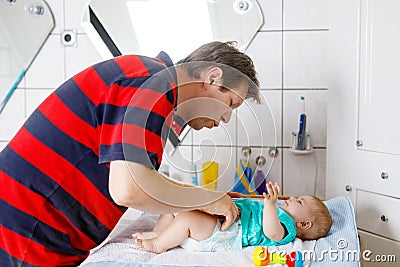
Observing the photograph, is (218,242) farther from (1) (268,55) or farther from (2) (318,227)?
(1) (268,55)

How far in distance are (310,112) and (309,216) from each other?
0.66 m

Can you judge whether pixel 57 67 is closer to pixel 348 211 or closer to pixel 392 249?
pixel 348 211

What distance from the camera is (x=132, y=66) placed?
1096 millimetres

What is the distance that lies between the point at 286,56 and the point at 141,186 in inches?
58.6

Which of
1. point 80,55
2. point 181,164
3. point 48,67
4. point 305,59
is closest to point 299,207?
point 181,164

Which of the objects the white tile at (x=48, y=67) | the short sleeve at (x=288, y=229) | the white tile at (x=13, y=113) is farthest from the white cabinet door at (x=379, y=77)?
the white tile at (x=13, y=113)

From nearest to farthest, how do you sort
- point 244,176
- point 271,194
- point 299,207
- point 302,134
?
point 244,176 → point 271,194 → point 299,207 → point 302,134

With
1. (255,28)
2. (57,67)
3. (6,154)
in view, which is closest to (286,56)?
(255,28)

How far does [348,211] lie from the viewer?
1.93m

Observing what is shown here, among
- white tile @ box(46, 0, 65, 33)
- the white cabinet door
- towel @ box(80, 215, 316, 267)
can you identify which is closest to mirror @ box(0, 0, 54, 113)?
white tile @ box(46, 0, 65, 33)

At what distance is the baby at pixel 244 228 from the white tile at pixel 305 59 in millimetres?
678

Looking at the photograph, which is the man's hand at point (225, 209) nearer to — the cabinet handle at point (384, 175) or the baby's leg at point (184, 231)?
the baby's leg at point (184, 231)

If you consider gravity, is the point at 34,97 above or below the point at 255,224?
above

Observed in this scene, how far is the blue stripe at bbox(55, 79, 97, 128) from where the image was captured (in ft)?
3.63
